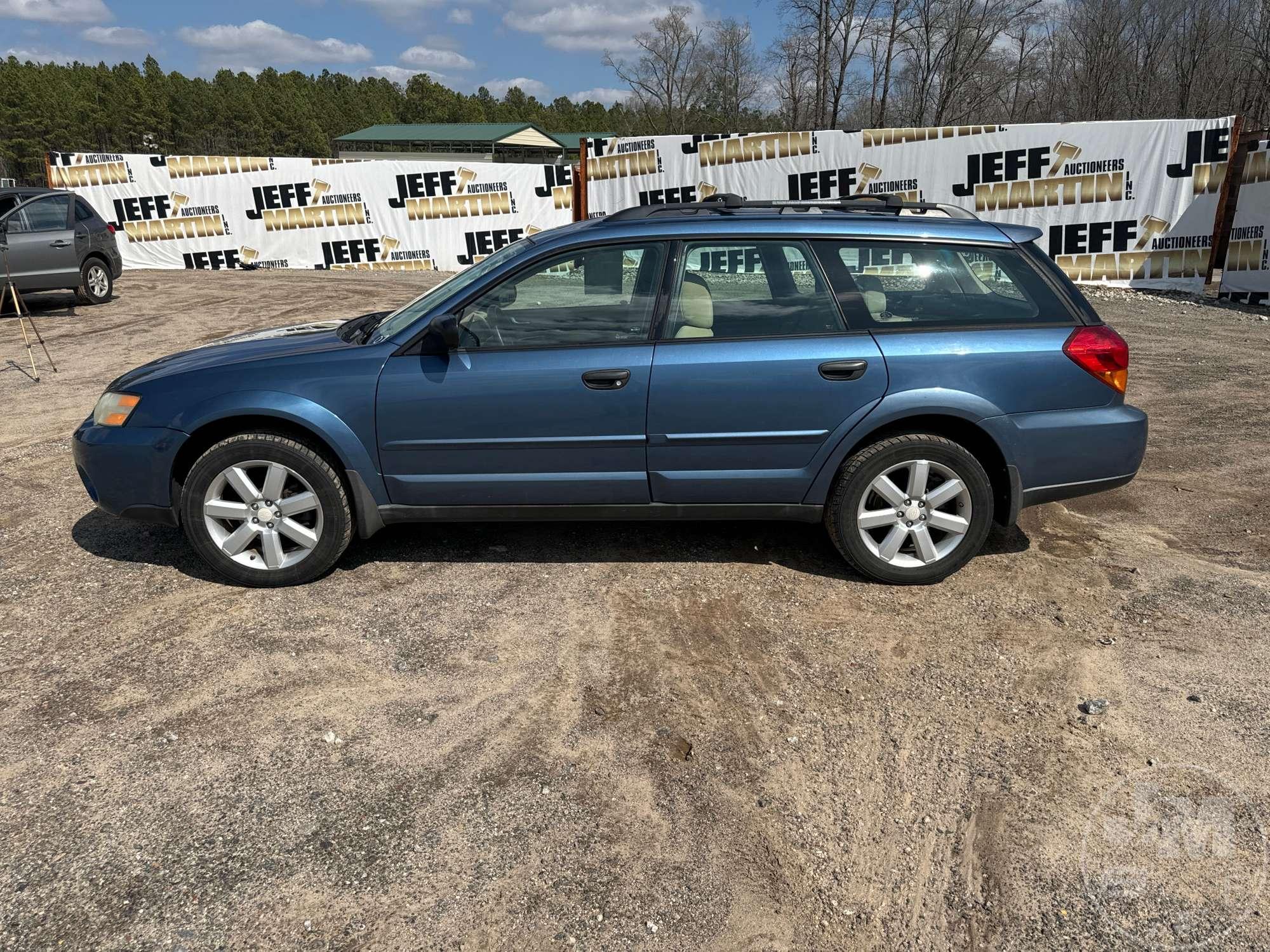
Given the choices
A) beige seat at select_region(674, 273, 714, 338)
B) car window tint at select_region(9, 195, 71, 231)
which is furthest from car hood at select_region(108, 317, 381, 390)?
car window tint at select_region(9, 195, 71, 231)

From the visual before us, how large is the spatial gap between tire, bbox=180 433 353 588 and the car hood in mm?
422

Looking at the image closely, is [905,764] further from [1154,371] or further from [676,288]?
[1154,371]

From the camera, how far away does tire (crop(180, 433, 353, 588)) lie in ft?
13.2

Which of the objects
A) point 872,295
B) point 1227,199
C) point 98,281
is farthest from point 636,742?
point 1227,199

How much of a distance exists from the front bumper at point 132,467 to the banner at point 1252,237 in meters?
14.8

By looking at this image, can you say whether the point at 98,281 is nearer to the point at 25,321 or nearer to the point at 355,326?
the point at 25,321

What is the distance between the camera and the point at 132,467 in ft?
13.4

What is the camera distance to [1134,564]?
14.6 ft

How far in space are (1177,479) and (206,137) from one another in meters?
105

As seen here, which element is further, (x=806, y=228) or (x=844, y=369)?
(x=806, y=228)

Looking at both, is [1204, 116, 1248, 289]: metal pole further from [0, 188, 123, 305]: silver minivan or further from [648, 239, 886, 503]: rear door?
[0, 188, 123, 305]: silver minivan

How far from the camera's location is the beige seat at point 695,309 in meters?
4.00

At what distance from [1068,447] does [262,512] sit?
381 centimetres

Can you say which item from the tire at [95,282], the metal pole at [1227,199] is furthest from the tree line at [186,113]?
the metal pole at [1227,199]
